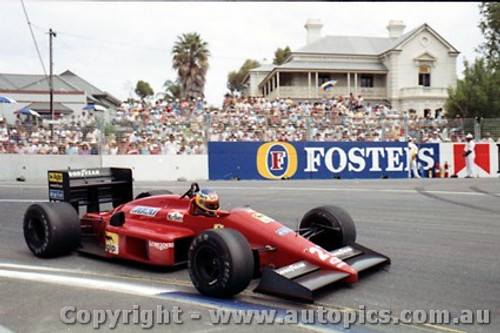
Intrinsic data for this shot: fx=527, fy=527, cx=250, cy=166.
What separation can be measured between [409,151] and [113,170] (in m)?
14.1

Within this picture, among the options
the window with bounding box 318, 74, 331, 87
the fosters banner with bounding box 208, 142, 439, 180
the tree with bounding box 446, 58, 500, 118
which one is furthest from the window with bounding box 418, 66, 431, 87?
the fosters banner with bounding box 208, 142, 439, 180

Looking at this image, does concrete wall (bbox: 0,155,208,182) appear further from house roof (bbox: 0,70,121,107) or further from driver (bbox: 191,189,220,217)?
driver (bbox: 191,189,220,217)

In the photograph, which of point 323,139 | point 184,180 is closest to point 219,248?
point 184,180

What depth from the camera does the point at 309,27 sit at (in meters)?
34.6

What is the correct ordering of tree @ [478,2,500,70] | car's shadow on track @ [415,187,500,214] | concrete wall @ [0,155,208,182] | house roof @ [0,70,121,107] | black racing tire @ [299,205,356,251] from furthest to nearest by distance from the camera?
tree @ [478,2,500,70] < concrete wall @ [0,155,208,182] < house roof @ [0,70,121,107] < car's shadow on track @ [415,187,500,214] < black racing tire @ [299,205,356,251]

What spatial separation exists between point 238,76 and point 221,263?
103ft

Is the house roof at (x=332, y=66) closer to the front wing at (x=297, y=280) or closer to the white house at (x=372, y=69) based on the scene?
the white house at (x=372, y=69)

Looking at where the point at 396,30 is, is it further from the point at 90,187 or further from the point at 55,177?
the point at 55,177

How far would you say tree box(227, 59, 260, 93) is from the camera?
3441 cm

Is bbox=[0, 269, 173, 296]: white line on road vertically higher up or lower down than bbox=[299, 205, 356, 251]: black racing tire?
lower down

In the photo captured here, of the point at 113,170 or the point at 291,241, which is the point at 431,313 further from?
the point at 113,170

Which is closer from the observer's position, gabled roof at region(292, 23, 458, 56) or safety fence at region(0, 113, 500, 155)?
safety fence at region(0, 113, 500, 155)

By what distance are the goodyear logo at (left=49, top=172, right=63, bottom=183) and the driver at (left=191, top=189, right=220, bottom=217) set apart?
2.57m

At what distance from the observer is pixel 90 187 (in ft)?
25.5
